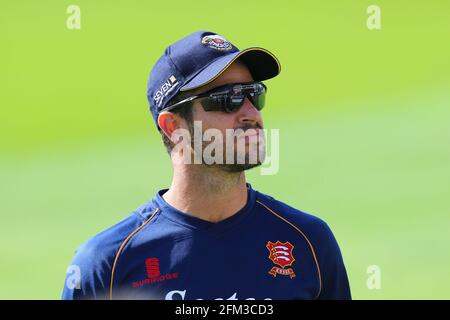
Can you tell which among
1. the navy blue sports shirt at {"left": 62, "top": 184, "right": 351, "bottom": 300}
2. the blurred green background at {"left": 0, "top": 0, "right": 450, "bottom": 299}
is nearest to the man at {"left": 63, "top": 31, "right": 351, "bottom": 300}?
the navy blue sports shirt at {"left": 62, "top": 184, "right": 351, "bottom": 300}

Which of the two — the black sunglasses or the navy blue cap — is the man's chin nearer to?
the black sunglasses

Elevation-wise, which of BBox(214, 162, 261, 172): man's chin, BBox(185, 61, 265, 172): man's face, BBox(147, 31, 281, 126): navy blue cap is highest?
BBox(147, 31, 281, 126): navy blue cap

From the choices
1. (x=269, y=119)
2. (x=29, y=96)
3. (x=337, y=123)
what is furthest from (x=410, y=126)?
Result: (x=29, y=96)

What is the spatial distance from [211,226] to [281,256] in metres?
0.38

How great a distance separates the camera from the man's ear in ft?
16.0

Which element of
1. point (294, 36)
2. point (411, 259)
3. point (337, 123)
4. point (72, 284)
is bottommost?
point (411, 259)

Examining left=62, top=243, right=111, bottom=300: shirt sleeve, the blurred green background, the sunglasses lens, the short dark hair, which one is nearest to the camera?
left=62, top=243, right=111, bottom=300: shirt sleeve

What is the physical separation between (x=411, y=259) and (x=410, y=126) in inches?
147

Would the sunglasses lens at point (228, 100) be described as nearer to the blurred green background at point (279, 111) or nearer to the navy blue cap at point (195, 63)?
the navy blue cap at point (195, 63)

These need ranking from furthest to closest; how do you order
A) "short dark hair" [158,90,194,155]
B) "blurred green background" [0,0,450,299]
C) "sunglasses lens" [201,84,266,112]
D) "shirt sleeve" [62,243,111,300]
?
"blurred green background" [0,0,450,299], "short dark hair" [158,90,194,155], "sunglasses lens" [201,84,266,112], "shirt sleeve" [62,243,111,300]

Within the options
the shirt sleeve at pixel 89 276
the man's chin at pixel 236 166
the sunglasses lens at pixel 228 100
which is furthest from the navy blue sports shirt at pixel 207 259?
the sunglasses lens at pixel 228 100

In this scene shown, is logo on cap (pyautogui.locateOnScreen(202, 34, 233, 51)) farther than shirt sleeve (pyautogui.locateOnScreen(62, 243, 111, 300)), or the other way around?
logo on cap (pyautogui.locateOnScreen(202, 34, 233, 51))
